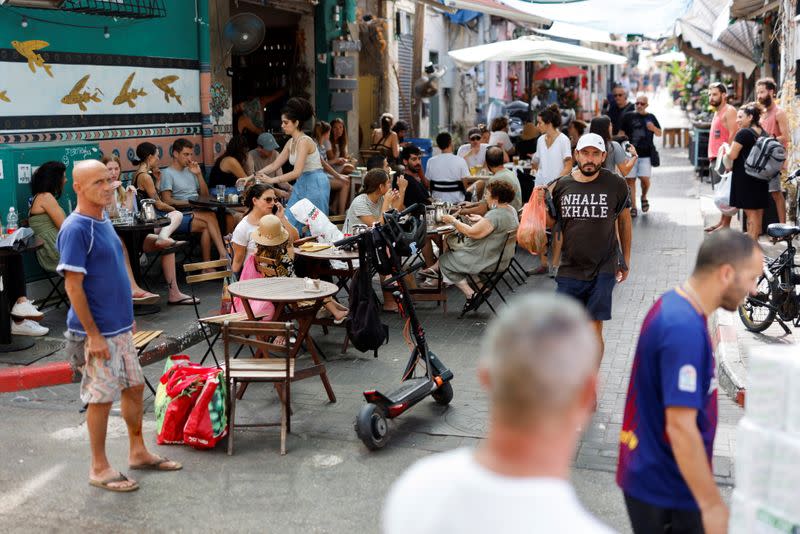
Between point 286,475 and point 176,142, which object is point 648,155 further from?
point 286,475

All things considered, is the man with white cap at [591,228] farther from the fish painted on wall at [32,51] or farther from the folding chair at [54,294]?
the fish painted on wall at [32,51]

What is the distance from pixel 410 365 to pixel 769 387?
4.34m

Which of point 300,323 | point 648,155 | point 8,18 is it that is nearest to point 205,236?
point 8,18

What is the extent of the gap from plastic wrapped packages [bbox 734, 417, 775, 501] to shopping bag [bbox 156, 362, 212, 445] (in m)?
4.24

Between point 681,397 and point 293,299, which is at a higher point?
point 681,397

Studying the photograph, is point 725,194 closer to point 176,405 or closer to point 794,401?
point 176,405

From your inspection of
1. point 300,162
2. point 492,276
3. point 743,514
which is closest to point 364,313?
point 492,276

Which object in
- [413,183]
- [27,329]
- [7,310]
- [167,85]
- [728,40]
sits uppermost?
[728,40]

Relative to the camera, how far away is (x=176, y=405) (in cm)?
641

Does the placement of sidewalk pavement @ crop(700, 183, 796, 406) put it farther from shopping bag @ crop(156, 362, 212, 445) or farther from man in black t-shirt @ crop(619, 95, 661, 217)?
man in black t-shirt @ crop(619, 95, 661, 217)

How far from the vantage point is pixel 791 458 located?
9.22ft

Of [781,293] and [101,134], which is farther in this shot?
[101,134]

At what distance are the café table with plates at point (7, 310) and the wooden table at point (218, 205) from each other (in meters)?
2.73

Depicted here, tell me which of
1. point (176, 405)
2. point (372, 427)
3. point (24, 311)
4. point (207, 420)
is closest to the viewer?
point (372, 427)
